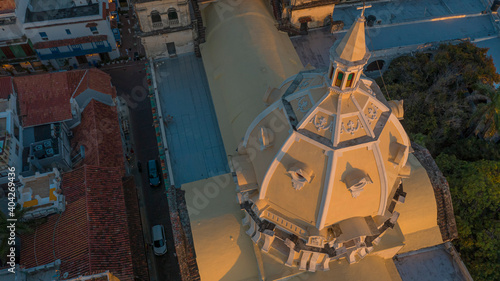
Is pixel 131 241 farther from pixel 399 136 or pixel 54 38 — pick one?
pixel 54 38

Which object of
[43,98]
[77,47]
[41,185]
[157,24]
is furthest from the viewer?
[77,47]

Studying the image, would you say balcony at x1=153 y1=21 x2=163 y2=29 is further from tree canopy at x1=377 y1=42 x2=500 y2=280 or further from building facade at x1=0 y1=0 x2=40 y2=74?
tree canopy at x1=377 y1=42 x2=500 y2=280

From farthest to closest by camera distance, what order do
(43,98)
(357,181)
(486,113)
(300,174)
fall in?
(43,98), (486,113), (300,174), (357,181)

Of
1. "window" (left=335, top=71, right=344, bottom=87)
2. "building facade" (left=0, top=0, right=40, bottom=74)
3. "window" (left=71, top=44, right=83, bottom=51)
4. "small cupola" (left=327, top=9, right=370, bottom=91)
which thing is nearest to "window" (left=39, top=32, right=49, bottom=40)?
"building facade" (left=0, top=0, right=40, bottom=74)

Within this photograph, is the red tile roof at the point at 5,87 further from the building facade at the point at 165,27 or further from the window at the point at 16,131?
the building facade at the point at 165,27

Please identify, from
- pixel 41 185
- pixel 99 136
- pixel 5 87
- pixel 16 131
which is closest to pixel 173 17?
pixel 99 136

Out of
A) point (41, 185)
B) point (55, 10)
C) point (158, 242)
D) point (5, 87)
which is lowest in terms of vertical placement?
point (158, 242)

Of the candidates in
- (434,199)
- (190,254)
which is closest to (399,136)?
(434,199)

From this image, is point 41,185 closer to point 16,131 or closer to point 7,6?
point 16,131
